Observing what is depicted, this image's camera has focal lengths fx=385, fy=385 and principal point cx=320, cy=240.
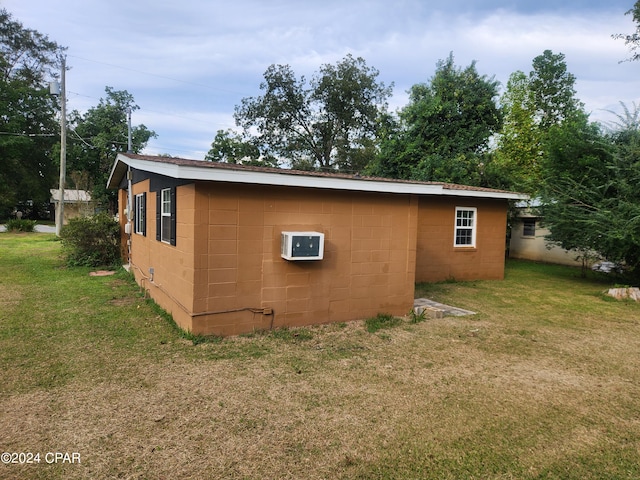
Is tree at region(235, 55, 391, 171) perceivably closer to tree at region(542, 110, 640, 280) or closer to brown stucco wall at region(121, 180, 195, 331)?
tree at region(542, 110, 640, 280)

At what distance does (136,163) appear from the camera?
21.8 ft

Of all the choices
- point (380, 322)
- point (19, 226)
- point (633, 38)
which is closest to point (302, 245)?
point (380, 322)

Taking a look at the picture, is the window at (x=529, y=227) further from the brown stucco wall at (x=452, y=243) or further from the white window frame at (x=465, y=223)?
the white window frame at (x=465, y=223)

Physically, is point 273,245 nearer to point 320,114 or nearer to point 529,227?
point 529,227

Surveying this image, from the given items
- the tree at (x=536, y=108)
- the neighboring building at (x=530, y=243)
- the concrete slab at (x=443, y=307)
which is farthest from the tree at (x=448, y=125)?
the concrete slab at (x=443, y=307)

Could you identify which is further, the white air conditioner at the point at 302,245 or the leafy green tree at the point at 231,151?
the leafy green tree at the point at 231,151

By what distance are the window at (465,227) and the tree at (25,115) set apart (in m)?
26.9

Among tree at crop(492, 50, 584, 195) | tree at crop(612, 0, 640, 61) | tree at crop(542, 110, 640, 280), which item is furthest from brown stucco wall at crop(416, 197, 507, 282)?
tree at crop(612, 0, 640, 61)

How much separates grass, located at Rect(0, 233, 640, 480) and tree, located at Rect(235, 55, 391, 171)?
70.3 feet

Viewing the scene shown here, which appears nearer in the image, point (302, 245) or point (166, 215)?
point (302, 245)

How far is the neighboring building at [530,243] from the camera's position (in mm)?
15070

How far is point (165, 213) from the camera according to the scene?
637 centimetres

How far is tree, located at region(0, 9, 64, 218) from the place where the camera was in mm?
25453

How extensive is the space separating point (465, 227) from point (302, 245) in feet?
21.8
